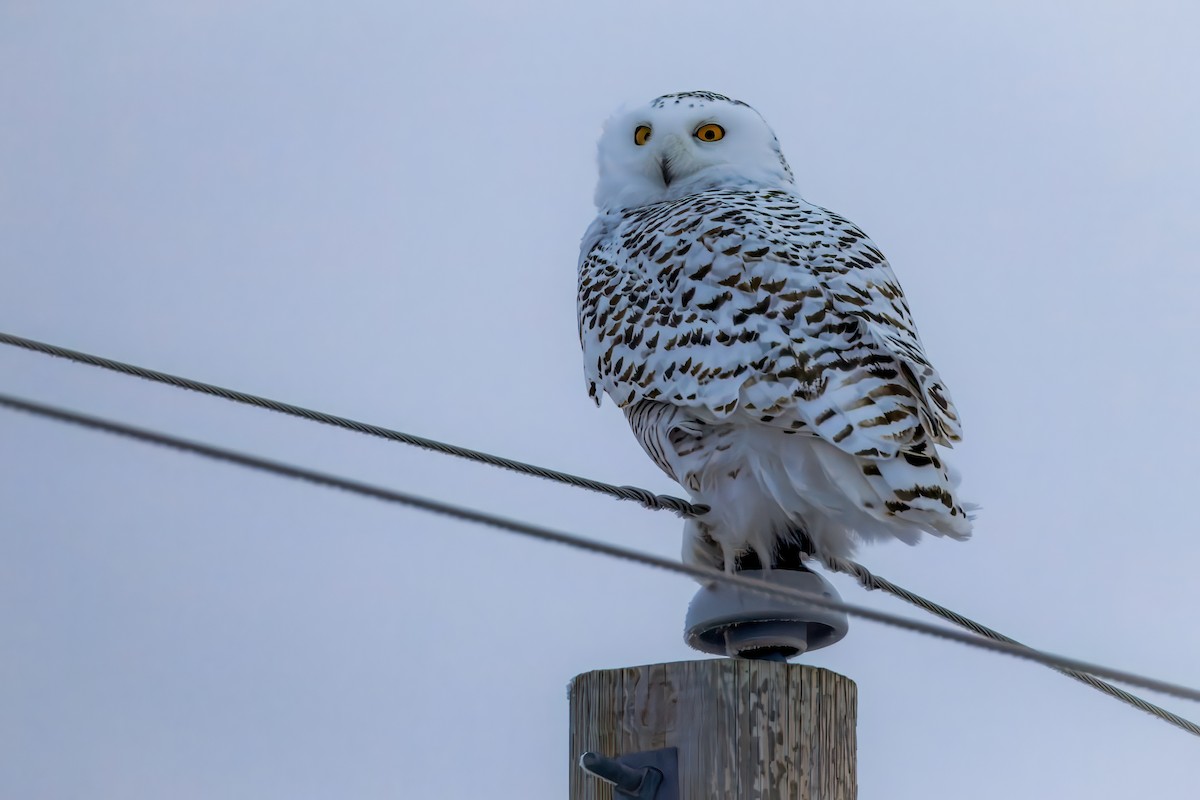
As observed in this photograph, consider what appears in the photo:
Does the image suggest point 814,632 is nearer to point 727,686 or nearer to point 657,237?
point 727,686

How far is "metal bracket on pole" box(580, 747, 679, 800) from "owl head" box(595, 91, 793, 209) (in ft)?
8.70

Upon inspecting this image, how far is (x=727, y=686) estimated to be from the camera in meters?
2.96

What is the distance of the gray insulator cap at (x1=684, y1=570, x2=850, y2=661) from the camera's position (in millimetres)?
3482

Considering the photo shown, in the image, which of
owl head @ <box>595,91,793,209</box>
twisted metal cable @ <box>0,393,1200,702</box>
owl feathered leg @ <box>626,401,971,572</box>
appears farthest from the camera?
owl head @ <box>595,91,793,209</box>

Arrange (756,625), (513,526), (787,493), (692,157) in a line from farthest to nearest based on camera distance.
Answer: (692,157) → (787,493) → (756,625) → (513,526)

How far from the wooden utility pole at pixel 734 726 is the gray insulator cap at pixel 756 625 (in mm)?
402

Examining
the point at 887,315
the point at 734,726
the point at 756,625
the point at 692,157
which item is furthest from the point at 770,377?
the point at 692,157

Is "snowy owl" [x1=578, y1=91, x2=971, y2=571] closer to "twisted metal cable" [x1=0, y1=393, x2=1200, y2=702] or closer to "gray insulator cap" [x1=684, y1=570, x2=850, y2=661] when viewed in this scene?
"gray insulator cap" [x1=684, y1=570, x2=850, y2=661]

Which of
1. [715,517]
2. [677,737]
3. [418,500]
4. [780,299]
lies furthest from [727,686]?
[780,299]

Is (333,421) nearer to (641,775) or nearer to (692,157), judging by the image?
(641,775)

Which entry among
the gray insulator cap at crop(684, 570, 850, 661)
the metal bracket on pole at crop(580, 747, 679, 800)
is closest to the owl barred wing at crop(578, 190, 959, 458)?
the gray insulator cap at crop(684, 570, 850, 661)

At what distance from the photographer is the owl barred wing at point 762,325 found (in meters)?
3.92

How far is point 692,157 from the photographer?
211 inches

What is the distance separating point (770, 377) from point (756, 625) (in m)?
0.70
